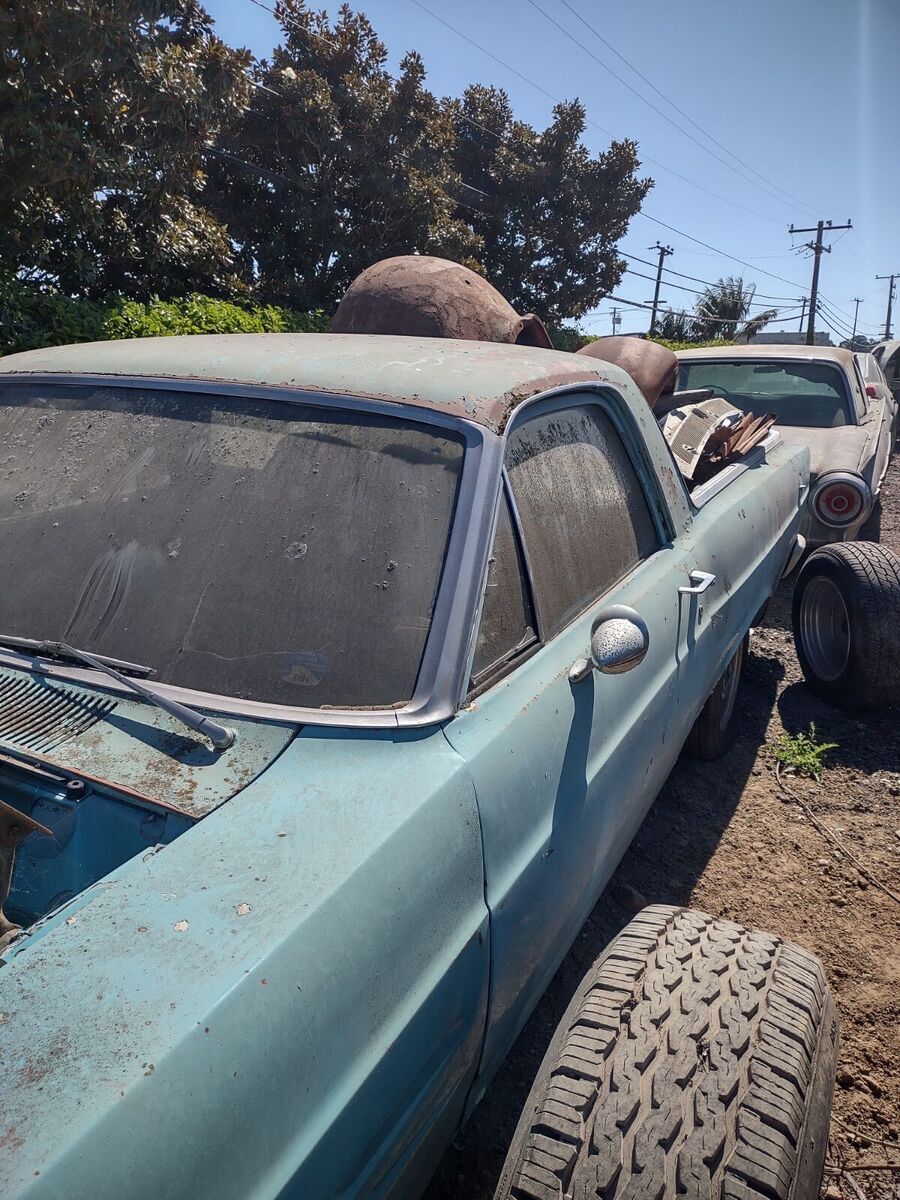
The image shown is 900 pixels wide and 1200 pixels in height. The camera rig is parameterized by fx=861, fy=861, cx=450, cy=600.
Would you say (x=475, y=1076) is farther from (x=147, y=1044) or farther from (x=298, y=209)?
(x=298, y=209)

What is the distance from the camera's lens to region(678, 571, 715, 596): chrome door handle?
102 inches

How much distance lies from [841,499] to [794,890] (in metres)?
3.30

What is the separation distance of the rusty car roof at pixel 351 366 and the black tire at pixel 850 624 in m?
2.27

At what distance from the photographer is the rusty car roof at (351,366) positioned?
200 cm

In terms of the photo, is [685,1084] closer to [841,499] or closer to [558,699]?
[558,699]

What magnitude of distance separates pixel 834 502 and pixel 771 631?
962 mm

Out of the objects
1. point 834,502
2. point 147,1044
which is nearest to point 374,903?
point 147,1044

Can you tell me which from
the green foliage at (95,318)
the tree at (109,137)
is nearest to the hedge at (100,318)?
the green foliage at (95,318)

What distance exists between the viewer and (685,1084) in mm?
A: 1446

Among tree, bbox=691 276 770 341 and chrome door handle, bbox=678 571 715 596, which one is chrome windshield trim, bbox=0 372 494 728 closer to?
chrome door handle, bbox=678 571 715 596

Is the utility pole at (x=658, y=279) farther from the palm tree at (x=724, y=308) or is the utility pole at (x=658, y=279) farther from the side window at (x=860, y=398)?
the side window at (x=860, y=398)

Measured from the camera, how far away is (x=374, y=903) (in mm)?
1266

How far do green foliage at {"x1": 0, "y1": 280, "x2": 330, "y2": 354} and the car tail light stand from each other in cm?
432

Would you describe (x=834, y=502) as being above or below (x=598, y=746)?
above
